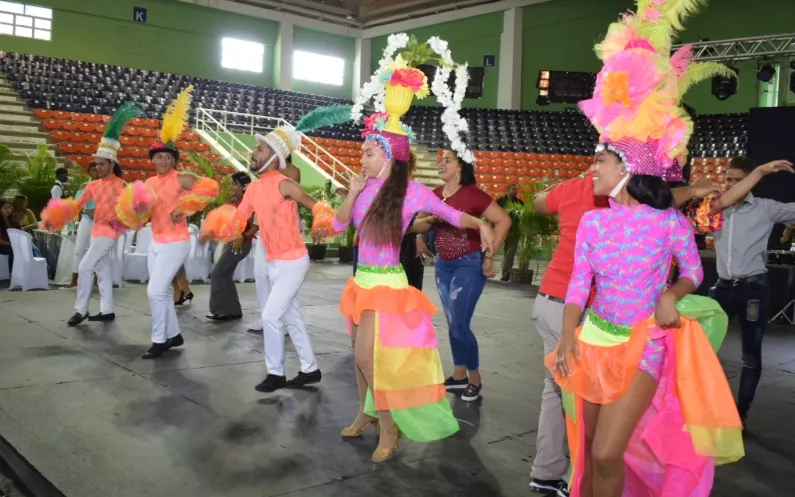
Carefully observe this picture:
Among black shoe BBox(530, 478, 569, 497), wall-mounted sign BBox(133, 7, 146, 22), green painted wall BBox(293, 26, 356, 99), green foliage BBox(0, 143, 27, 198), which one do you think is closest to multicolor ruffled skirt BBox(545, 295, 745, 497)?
black shoe BBox(530, 478, 569, 497)

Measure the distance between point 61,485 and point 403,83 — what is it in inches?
103

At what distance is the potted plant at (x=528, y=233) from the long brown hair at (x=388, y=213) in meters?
8.44

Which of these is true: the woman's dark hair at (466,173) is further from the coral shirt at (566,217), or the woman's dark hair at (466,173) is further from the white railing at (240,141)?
the white railing at (240,141)

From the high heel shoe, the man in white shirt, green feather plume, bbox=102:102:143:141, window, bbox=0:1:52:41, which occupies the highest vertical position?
window, bbox=0:1:52:41

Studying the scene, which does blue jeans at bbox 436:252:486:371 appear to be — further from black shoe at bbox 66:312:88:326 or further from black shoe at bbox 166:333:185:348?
black shoe at bbox 66:312:88:326

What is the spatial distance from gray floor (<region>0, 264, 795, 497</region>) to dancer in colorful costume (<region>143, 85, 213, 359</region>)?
0.70ft

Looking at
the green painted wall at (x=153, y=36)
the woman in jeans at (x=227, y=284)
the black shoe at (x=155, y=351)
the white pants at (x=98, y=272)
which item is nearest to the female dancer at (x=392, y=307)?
the black shoe at (x=155, y=351)

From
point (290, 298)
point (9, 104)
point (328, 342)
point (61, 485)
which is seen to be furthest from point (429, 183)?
point (61, 485)

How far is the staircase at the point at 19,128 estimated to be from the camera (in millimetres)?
16984

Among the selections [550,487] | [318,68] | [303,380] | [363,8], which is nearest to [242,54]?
[318,68]

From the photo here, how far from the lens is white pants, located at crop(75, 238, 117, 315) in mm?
6699

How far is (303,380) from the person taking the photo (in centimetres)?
500

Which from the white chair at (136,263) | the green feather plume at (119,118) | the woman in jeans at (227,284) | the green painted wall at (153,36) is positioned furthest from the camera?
the green painted wall at (153,36)

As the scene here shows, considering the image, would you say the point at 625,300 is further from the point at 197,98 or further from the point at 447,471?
the point at 197,98
